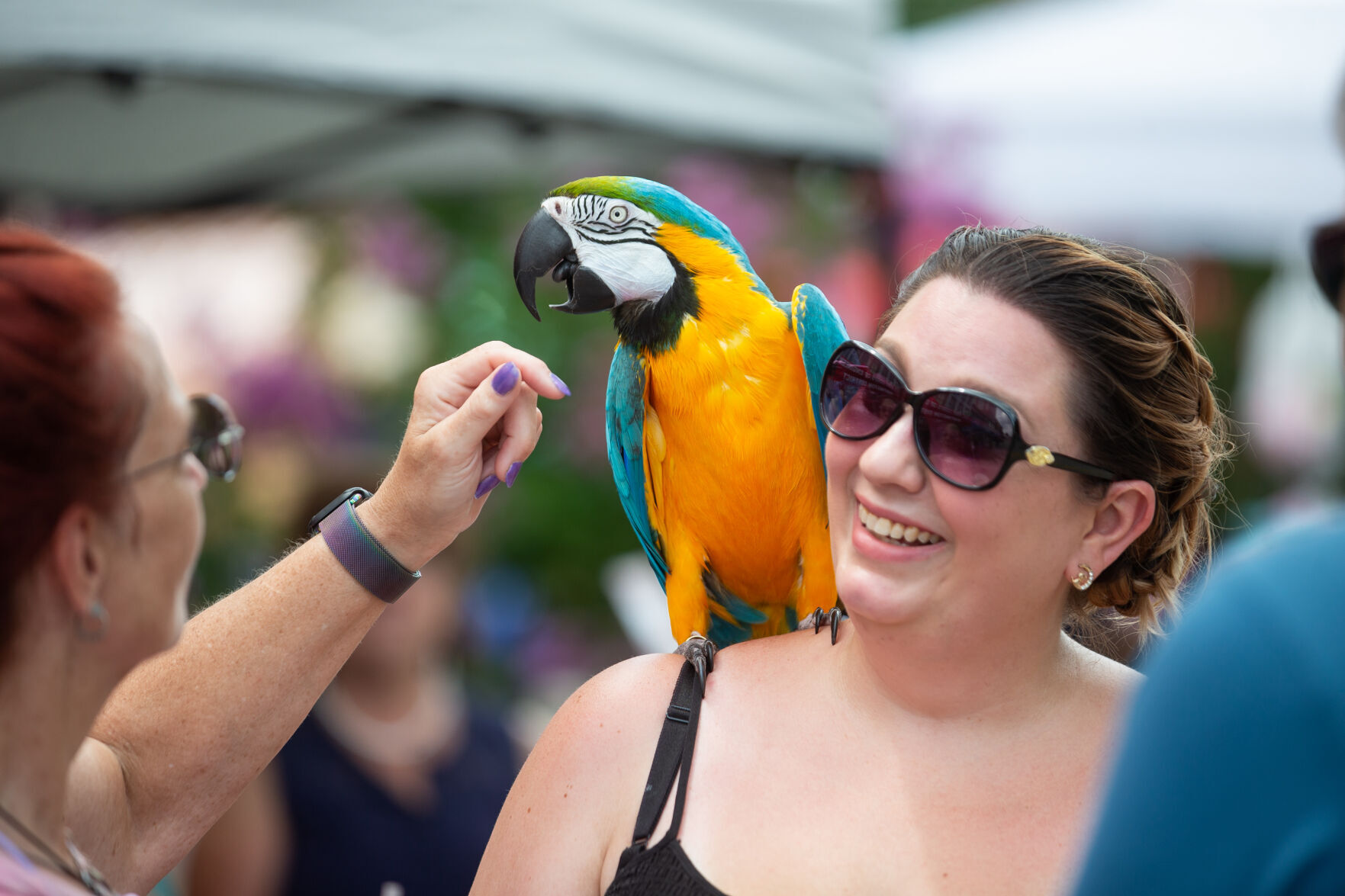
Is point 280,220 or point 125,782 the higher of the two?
point 280,220

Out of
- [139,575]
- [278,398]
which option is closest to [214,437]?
[139,575]

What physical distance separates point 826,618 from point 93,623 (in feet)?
3.45

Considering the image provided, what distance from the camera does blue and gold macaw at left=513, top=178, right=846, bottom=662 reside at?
1.64 metres

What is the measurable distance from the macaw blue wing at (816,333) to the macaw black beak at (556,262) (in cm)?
30

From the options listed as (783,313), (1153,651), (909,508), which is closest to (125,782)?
(909,508)

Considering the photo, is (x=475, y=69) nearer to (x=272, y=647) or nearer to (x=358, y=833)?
(x=272, y=647)

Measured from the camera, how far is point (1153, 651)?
1.61 metres

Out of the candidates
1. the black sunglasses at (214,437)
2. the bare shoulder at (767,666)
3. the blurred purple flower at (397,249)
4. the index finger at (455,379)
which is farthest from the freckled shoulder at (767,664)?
the blurred purple flower at (397,249)

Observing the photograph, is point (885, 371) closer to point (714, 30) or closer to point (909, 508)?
point (909, 508)

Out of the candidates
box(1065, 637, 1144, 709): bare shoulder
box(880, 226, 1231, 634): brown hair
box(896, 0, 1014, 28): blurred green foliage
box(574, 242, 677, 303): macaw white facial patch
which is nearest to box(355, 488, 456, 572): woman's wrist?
box(574, 242, 677, 303): macaw white facial patch

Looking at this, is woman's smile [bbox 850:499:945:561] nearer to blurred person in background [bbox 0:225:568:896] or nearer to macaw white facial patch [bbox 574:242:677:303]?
blurred person in background [bbox 0:225:568:896]

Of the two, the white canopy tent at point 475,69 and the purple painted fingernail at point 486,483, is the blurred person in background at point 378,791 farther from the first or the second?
the white canopy tent at point 475,69

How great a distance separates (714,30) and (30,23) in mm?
1616

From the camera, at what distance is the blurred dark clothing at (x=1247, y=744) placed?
64 cm
